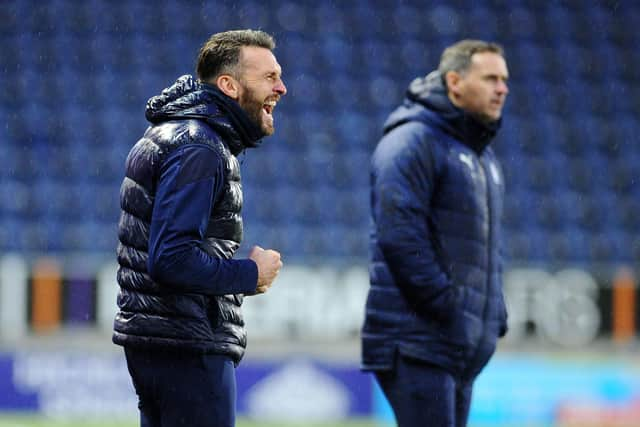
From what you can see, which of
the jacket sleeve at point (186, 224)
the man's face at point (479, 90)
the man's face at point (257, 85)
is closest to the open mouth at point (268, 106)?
the man's face at point (257, 85)

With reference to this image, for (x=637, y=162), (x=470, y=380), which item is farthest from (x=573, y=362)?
(x=470, y=380)

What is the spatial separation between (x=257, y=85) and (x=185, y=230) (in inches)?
20.5

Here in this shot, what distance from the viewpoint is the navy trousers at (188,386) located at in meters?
3.28

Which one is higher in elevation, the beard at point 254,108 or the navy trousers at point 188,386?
the beard at point 254,108

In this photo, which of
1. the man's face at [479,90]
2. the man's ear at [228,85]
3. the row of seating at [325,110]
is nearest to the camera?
the man's ear at [228,85]

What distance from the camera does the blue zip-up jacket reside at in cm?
431

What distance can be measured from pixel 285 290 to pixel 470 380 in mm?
5349

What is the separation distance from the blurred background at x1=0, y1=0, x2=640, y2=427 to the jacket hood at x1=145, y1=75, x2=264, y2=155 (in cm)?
578

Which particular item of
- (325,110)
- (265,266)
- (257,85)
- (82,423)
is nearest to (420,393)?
(265,266)

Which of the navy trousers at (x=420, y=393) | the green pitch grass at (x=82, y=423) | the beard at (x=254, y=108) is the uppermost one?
the beard at (x=254, y=108)

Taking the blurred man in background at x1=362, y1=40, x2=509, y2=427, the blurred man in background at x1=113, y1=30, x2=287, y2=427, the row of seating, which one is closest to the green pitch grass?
the row of seating

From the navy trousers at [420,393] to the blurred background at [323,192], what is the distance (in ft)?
16.0

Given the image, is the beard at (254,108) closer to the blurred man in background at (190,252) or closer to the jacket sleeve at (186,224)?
the blurred man in background at (190,252)

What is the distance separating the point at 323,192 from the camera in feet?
39.6
